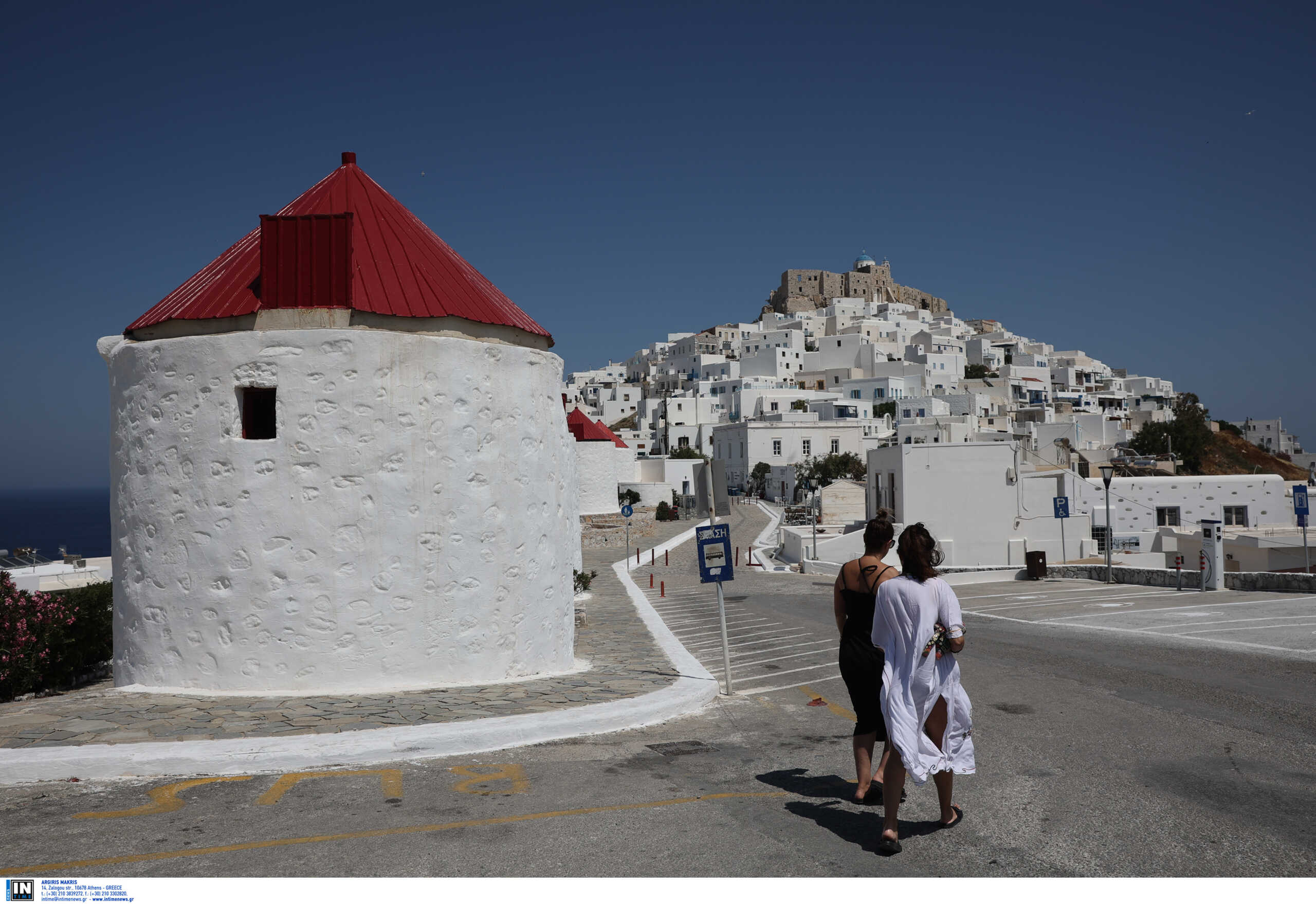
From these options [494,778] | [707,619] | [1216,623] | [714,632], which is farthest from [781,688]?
[1216,623]

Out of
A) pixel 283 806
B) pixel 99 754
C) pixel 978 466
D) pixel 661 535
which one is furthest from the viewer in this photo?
pixel 661 535

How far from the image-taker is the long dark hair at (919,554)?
5227 millimetres

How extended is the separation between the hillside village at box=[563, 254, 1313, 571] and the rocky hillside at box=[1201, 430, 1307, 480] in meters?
0.45

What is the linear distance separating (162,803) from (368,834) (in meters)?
1.67

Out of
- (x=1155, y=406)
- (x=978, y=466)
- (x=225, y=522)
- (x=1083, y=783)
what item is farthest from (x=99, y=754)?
(x=1155, y=406)

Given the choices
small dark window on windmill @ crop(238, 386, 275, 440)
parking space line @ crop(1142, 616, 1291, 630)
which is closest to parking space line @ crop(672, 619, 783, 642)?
parking space line @ crop(1142, 616, 1291, 630)

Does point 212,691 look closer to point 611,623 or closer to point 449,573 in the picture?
point 449,573

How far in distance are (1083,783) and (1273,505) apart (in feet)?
126

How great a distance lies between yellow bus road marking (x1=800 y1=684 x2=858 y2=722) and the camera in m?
8.91

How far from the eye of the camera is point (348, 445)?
913 centimetres

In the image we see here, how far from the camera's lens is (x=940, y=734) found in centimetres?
526

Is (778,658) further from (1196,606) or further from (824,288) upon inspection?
(824,288)

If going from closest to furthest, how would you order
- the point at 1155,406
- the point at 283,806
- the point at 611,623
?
the point at 283,806, the point at 611,623, the point at 1155,406

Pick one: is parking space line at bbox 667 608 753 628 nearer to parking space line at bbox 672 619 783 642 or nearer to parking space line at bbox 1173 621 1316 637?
parking space line at bbox 672 619 783 642
